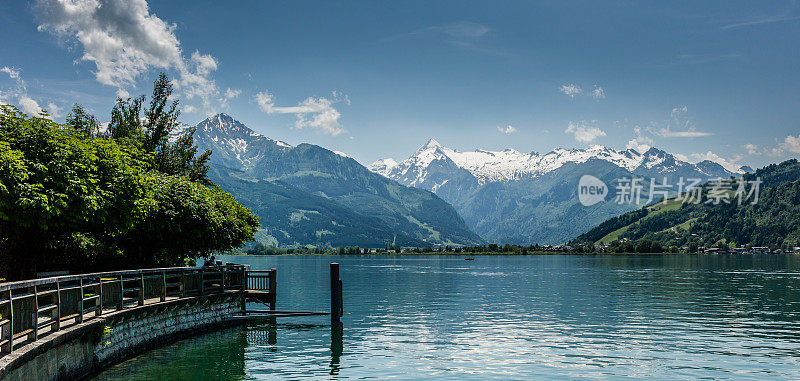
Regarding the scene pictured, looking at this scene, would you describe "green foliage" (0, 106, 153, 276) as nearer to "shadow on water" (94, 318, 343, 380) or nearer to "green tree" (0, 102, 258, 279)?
"green tree" (0, 102, 258, 279)

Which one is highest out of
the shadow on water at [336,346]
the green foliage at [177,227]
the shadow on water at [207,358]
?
the green foliage at [177,227]

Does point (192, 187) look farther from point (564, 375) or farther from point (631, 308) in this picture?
point (631, 308)

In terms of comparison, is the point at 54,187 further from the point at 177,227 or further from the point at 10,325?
the point at 177,227

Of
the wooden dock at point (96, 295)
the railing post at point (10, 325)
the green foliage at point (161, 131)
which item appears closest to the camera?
the railing post at point (10, 325)

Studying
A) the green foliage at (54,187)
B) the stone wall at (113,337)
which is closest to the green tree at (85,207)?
the green foliage at (54,187)

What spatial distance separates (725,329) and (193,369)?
128ft

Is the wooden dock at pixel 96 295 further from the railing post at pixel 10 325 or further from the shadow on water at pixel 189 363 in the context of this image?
the shadow on water at pixel 189 363

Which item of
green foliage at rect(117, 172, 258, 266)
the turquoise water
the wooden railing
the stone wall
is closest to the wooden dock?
the wooden railing

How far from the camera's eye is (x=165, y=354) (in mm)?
33188

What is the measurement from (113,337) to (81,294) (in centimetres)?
540

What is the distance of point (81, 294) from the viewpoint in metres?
24.0

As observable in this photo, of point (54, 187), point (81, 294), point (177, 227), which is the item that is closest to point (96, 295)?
point (81, 294)

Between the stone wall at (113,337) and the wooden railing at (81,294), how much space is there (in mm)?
461

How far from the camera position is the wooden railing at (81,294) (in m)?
18.7
